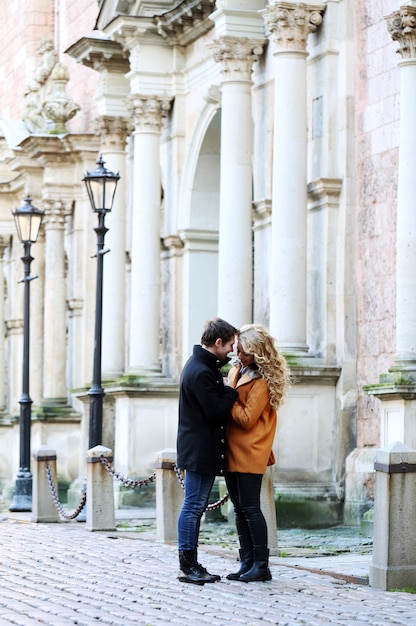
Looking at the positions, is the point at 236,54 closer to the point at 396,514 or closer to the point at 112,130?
the point at 112,130

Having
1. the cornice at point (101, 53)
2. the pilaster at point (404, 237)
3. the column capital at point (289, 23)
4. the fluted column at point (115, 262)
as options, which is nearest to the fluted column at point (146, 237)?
the cornice at point (101, 53)

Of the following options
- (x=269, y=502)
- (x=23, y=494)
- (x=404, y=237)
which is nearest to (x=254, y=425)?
(x=269, y=502)

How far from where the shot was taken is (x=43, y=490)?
838 inches

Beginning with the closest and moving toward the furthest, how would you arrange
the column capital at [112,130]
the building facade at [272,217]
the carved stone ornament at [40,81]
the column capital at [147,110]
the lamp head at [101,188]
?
the building facade at [272,217] → the lamp head at [101,188] → the column capital at [147,110] → the column capital at [112,130] → the carved stone ornament at [40,81]

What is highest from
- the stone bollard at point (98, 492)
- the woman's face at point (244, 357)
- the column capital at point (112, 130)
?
the column capital at point (112, 130)

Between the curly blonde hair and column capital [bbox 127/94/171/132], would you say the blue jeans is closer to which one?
the curly blonde hair

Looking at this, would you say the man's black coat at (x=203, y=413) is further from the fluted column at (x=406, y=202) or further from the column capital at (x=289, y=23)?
the column capital at (x=289, y=23)

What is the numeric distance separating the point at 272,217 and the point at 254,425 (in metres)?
8.31

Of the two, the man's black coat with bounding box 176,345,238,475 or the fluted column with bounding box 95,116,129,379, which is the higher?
the fluted column with bounding box 95,116,129,379

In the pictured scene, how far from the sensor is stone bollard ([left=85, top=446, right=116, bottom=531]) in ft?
63.2

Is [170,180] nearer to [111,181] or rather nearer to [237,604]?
[111,181]

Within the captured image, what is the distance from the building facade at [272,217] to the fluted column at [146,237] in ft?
0.10

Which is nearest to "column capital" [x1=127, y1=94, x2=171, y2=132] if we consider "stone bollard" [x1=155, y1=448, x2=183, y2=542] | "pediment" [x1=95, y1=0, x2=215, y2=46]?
"pediment" [x1=95, y1=0, x2=215, y2=46]

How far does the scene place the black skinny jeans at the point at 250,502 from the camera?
502 inches
